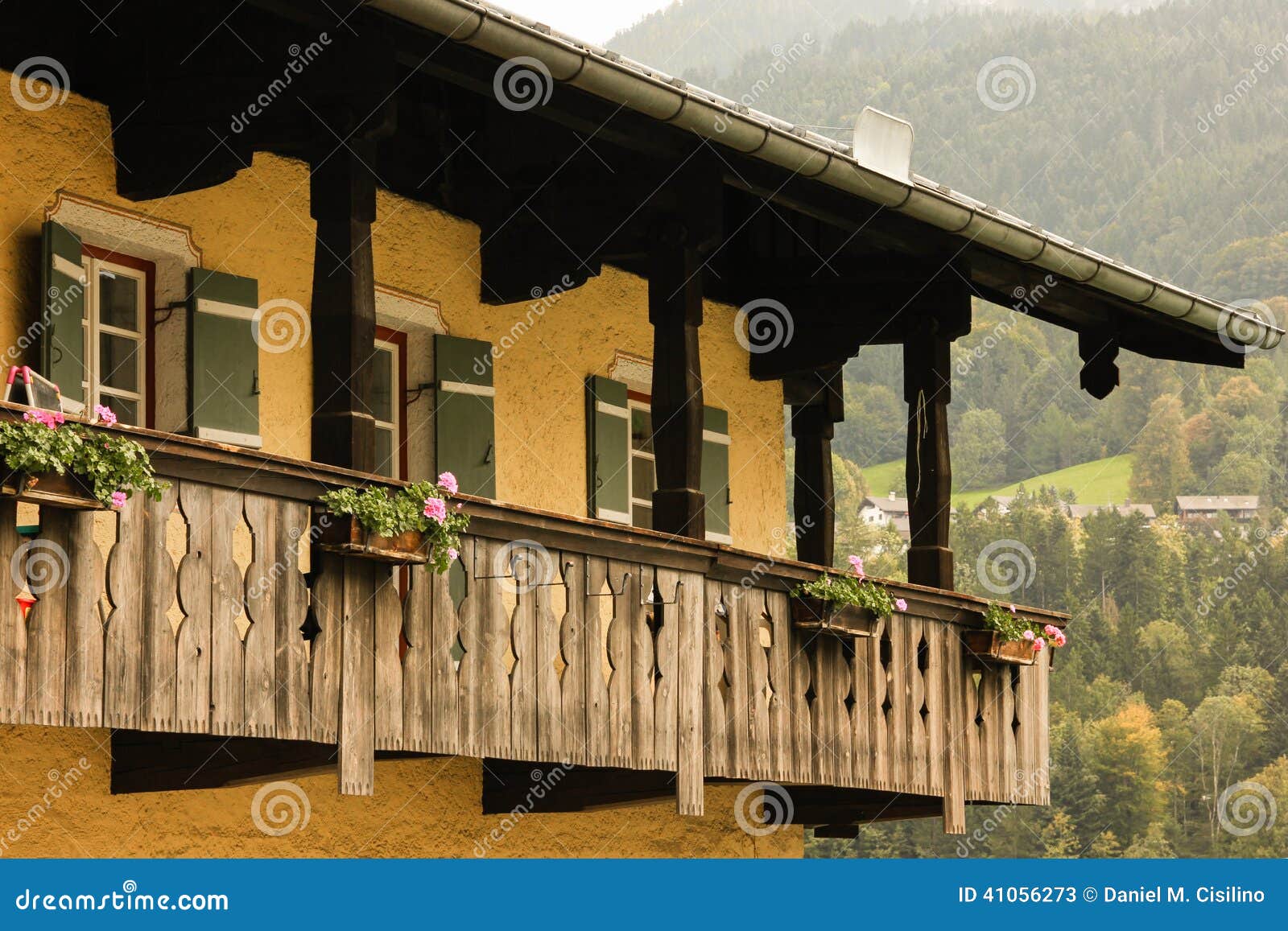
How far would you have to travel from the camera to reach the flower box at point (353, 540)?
26.3 feet

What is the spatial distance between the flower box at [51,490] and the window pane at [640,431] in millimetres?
7056

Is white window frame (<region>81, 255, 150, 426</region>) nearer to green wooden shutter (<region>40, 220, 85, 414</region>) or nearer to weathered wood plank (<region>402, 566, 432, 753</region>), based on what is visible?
green wooden shutter (<region>40, 220, 85, 414</region>)

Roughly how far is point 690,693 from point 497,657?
1559 mm

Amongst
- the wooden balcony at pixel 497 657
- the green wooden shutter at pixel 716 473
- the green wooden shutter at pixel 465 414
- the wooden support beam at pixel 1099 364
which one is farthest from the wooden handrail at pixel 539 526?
the green wooden shutter at pixel 716 473

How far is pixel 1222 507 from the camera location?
9769 cm

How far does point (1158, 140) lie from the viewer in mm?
123312

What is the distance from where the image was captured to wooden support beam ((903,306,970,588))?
499 inches

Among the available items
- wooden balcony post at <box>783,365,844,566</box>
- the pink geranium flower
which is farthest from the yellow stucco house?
wooden balcony post at <box>783,365,844,566</box>

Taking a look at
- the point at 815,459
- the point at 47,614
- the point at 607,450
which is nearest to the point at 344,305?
the point at 47,614

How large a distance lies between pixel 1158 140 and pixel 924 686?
117 metres

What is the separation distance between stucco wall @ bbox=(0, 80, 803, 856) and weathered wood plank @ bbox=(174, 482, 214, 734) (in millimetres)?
1642

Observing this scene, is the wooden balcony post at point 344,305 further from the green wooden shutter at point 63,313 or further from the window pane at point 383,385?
the window pane at point 383,385

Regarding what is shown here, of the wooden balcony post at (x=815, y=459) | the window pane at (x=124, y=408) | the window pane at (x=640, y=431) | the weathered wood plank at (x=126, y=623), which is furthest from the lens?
the wooden balcony post at (x=815, y=459)

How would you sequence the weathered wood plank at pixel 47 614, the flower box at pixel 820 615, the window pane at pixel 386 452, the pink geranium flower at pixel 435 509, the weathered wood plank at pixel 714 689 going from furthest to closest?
the window pane at pixel 386 452 < the flower box at pixel 820 615 < the weathered wood plank at pixel 714 689 < the pink geranium flower at pixel 435 509 < the weathered wood plank at pixel 47 614
